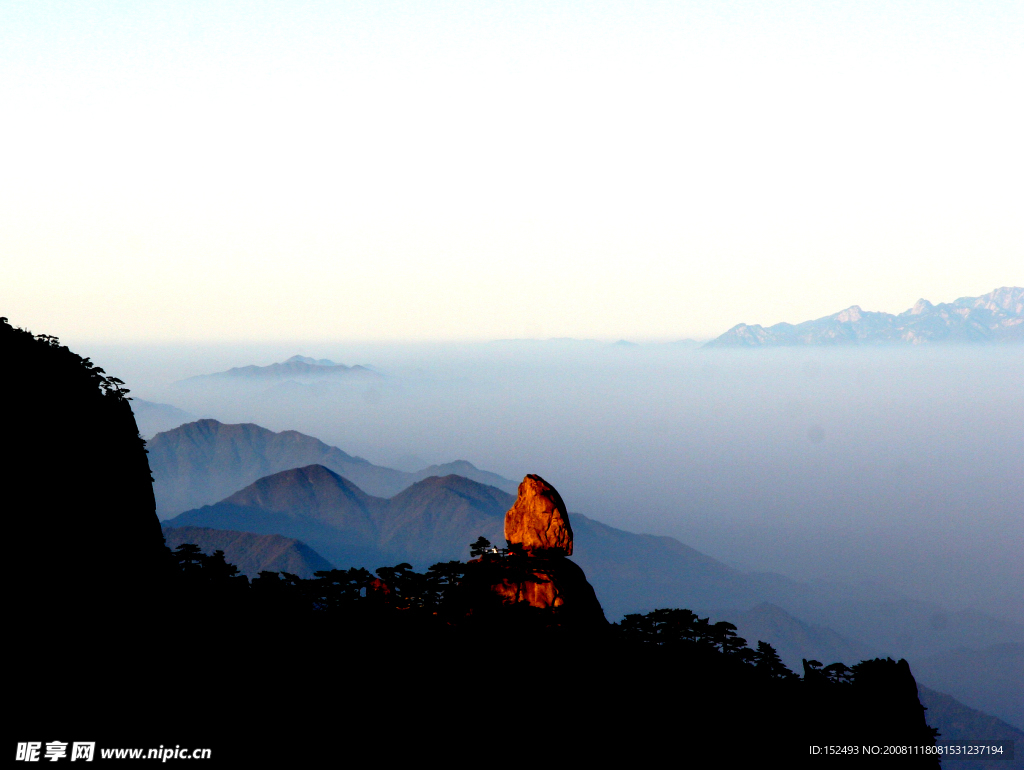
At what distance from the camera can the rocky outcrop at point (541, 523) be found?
138 feet

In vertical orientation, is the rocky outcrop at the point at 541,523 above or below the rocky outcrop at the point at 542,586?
above

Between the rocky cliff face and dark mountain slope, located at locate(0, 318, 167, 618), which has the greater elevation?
dark mountain slope, located at locate(0, 318, 167, 618)

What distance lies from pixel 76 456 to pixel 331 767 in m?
17.8

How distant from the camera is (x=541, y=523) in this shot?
42.2m

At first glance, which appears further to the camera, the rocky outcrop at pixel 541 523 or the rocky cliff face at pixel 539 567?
the rocky outcrop at pixel 541 523

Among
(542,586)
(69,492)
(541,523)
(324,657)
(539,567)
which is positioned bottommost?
(324,657)

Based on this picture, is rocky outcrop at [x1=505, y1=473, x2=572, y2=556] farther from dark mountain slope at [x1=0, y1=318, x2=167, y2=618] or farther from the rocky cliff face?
dark mountain slope at [x1=0, y1=318, x2=167, y2=618]

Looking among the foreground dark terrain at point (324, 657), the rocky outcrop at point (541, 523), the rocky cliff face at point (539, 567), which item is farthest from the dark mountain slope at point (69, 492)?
the rocky outcrop at point (541, 523)

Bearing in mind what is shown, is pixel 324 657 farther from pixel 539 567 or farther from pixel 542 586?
pixel 539 567

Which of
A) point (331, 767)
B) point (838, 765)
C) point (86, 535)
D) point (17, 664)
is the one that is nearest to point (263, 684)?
point (331, 767)

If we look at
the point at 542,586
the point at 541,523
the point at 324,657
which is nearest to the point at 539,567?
the point at 542,586

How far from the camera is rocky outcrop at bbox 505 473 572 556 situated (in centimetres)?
4200

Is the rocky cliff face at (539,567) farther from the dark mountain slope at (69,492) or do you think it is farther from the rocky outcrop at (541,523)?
the dark mountain slope at (69,492)

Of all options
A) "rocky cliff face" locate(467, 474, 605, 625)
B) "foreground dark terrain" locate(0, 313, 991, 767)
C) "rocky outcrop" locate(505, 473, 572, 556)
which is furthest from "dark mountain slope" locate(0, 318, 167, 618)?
"rocky outcrop" locate(505, 473, 572, 556)
